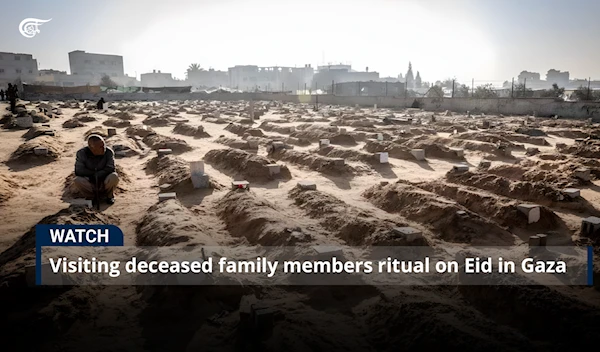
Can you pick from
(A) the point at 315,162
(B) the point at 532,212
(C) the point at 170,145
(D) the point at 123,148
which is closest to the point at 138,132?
(C) the point at 170,145

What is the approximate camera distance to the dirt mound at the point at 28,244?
15.3 feet

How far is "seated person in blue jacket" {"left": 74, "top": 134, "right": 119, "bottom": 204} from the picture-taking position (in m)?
7.95

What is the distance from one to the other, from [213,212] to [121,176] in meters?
3.72

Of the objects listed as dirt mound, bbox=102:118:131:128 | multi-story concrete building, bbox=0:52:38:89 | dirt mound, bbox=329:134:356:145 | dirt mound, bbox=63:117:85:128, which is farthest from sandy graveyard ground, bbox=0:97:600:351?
multi-story concrete building, bbox=0:52:38:89

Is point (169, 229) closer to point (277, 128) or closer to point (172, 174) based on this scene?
point (172, 174)

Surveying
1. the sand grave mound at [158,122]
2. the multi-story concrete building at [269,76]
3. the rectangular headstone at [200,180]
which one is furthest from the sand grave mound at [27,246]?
the multi-story concrete building at [269,76]

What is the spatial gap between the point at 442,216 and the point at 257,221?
130 inches

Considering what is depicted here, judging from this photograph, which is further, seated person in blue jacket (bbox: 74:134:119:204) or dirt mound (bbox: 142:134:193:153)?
dirt mound (bbox: 142:134:193:153)

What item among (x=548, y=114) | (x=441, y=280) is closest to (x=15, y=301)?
(x=441, y=280)

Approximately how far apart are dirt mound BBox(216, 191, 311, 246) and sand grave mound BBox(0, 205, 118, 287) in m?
2.11

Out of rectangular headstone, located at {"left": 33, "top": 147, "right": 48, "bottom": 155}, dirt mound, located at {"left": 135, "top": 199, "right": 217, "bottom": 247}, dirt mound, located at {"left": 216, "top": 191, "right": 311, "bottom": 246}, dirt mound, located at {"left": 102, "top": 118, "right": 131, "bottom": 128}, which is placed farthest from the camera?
dirt mound, located at {"left": 102, "top": 118, "right": 131, "bottom": 128}

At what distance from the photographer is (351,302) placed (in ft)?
15.4

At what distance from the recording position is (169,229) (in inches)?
256

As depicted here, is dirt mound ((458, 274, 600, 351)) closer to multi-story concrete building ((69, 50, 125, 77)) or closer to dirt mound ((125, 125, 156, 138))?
dirt mound ((125, 125, 156, 138))
